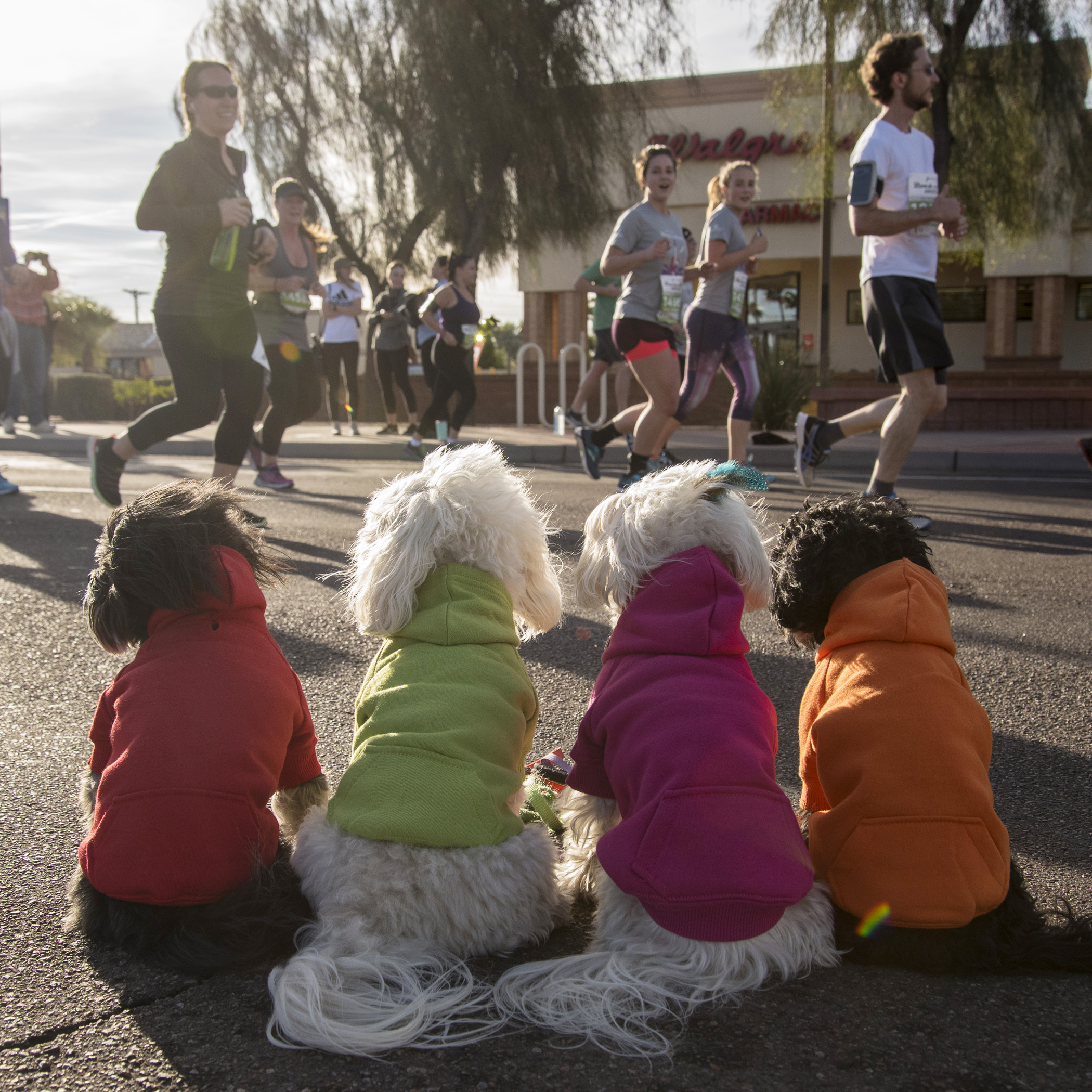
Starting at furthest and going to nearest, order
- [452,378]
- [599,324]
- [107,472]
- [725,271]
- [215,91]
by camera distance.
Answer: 1. [452,378]
2. [599,324]
3. [725,271]
4. [107,472]
5. [215,91]

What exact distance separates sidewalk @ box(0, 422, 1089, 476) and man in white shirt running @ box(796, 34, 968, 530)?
4.24 m

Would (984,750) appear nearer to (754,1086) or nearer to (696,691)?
(696,691)

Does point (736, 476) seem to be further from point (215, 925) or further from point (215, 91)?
point (215, 91)

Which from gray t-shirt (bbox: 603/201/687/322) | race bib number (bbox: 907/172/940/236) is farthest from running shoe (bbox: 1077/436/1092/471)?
gray t-shirt (bbox: 603/201/687/322)

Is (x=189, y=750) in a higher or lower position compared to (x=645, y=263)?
lower

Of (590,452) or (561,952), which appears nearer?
(561,952)

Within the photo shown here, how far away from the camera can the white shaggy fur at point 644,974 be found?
5.18 feet

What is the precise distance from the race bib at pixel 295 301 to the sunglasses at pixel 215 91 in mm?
2123

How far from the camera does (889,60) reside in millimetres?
5555

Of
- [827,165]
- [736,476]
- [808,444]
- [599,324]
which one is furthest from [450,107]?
[736,476]

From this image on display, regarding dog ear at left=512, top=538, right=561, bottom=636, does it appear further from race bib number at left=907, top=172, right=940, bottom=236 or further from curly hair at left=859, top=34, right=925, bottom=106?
curly hair at left=859, top=34, right=925, bottom=106

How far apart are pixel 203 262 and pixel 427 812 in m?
4.43

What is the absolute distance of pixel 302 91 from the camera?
21.4 metres

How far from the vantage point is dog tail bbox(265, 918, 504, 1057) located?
1523mm
